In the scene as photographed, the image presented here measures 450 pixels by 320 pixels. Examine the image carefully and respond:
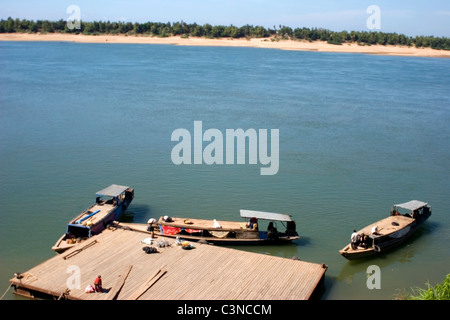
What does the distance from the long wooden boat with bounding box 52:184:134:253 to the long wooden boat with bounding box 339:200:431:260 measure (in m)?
10.2

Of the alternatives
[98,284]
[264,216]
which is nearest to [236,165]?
[264,216]

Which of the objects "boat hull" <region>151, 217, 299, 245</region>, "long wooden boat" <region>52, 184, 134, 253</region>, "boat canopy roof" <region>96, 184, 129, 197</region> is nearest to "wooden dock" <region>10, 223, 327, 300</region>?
"long wooden boat" <region>52, 184, 134, 253</region>

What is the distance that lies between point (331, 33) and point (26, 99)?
8983cm

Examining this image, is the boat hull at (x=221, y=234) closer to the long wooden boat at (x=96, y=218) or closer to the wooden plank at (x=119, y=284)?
the long wooden boat at (x=96, y=218)

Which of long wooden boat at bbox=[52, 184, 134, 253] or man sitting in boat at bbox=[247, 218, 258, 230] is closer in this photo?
long wooden boat at bbox=[52, 184, 134, 253]

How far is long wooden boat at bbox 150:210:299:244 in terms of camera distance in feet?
65.7

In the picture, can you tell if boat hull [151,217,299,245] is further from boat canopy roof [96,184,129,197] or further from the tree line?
the tree line

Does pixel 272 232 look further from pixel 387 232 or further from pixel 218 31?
pixel 218 31

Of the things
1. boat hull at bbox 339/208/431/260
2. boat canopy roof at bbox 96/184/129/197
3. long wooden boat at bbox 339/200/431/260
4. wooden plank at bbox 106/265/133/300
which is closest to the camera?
wooden plank at bbox 106/265/133/300

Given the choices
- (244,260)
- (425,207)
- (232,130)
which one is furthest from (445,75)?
(244,260)

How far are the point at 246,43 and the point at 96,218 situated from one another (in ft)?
328

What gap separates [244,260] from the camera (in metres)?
17.3

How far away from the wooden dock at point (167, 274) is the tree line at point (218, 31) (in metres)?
102

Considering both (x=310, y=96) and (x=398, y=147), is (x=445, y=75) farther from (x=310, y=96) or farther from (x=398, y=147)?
(x=398, y=147)
